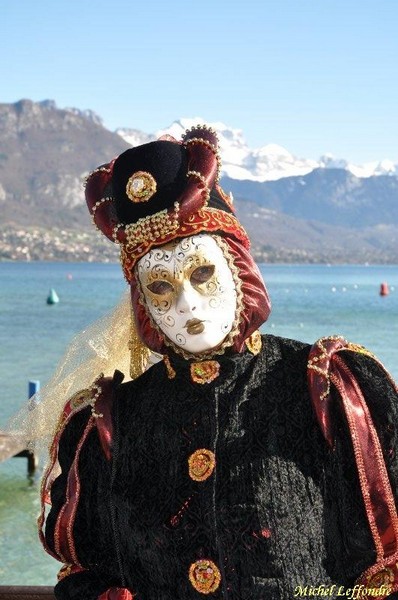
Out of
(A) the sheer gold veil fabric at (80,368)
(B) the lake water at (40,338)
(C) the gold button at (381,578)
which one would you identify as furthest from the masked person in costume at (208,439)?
(B) the lake water at (40,338)

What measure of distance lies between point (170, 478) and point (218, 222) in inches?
31.8

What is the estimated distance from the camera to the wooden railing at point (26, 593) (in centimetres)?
394

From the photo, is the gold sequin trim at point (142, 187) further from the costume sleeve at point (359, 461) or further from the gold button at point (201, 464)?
the gold button at point (201, 464)

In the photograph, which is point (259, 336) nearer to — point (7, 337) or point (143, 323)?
point (143, 323)

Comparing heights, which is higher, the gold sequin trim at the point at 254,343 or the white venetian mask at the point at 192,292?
the white venetian mask at the point at 192,292

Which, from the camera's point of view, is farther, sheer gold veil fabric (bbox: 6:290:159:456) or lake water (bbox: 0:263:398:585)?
lake water (bbox: 0:263:398:585)

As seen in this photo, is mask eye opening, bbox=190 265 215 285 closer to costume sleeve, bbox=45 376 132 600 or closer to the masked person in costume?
the masked person in costume

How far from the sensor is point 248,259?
2934mm

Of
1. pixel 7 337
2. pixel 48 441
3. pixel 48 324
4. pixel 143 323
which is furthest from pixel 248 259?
pixel 48 324

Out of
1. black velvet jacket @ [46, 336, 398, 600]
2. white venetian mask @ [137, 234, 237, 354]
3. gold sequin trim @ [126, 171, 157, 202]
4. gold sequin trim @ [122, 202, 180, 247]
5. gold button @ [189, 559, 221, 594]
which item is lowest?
gold button @ [189, 559, 221, 594]

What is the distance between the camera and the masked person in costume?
2.66 m

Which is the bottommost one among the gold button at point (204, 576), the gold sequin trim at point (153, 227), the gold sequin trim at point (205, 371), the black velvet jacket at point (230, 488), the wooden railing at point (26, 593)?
the wooden railing at point (26, 593)

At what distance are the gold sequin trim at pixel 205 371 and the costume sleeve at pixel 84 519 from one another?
333mm

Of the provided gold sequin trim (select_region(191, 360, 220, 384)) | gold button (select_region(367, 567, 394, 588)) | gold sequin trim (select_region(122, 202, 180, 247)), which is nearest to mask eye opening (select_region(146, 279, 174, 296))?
gold sequin trim (select_region(122, 202, 180, 247))
